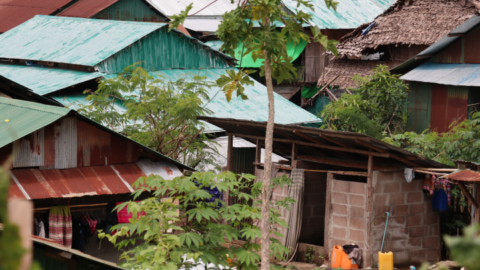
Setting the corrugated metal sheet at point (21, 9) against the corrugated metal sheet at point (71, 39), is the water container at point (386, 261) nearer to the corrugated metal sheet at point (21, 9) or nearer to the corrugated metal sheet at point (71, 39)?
the corrugated metal sheet at point (71, 39)

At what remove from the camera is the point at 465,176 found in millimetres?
9656

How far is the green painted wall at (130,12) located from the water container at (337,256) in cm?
1953

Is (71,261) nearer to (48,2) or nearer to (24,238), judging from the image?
(24,238)

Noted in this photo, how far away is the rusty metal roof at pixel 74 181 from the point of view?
809cm

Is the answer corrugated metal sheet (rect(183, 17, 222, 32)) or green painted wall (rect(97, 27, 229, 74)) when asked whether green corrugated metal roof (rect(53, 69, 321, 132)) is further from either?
corrugated metal sheet (rect(183, 17, 222, 32))

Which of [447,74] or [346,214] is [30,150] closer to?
[346,214]

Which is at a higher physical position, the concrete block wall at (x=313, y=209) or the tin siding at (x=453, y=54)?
the tin siding at (x=453, y=54)

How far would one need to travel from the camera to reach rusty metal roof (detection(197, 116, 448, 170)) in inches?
420

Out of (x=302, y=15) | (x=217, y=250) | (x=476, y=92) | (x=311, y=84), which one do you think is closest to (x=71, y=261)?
(x=217, y=250)

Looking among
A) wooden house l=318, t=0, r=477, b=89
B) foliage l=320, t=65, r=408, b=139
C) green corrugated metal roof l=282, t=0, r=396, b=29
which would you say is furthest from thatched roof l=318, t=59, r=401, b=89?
foliage l=320, t=65, r=408, b=139

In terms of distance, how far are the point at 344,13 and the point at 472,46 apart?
13.0 meters

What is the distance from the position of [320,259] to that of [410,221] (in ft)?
6.63

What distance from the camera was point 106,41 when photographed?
1933 cm

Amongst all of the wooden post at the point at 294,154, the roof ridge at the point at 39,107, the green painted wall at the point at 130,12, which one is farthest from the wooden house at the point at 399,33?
the roof ridge at the point at 39,107
